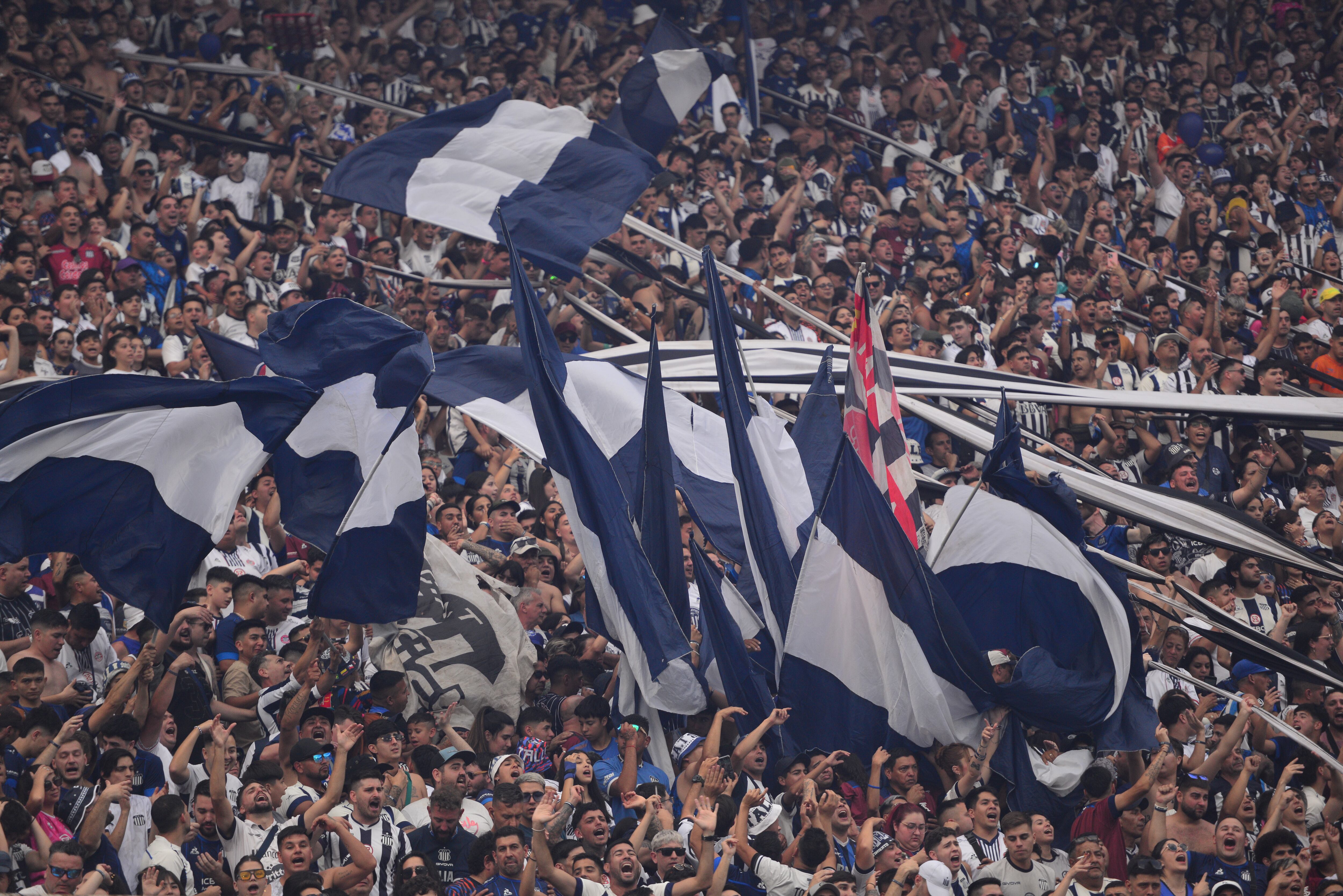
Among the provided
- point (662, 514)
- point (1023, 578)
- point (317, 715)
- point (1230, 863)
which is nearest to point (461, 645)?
point (317, 715)

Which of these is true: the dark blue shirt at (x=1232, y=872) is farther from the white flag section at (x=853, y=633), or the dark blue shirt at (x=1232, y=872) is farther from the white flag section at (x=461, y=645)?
the white flag section at (x=461, y=645)

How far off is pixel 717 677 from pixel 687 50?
551 centimetres

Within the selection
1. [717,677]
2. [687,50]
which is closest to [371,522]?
[717,677]

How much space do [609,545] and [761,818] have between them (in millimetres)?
1590

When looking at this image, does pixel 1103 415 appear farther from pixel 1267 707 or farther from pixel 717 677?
pixel 717 677

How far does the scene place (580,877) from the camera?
762cm

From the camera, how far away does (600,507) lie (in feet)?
29.5

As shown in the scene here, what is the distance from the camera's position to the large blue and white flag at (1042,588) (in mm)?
9336

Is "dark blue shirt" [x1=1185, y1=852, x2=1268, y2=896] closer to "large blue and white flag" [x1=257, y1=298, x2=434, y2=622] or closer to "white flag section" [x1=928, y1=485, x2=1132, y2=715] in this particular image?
"white flag section" [x1=928, y1=485, x2=1132, y2=715]

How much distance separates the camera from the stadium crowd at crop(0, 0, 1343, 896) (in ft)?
25.8

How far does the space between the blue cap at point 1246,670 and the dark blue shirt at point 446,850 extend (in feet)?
17.8

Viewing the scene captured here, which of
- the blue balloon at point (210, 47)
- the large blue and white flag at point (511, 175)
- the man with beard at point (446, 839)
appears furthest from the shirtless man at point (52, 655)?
the blue balloon at point (210, 47)

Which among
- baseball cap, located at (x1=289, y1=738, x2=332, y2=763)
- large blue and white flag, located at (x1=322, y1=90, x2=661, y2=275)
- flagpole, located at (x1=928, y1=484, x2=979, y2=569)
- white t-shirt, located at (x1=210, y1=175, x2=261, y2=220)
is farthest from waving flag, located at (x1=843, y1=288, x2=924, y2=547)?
white t-shirt, located at (x1=210, y1=175, x2=261, y2=220)

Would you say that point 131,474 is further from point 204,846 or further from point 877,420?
point 877,420
